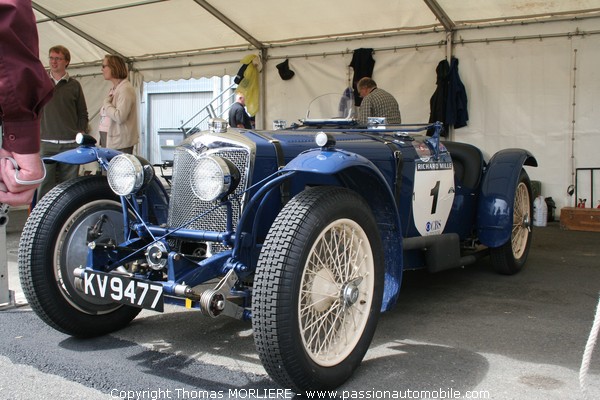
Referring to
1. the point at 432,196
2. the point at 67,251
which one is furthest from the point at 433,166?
the point at 67,251

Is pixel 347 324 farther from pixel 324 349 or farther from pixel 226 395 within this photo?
pixel 226 395

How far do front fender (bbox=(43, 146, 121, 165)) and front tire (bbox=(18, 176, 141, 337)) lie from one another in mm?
109

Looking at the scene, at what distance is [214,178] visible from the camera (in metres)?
2.86

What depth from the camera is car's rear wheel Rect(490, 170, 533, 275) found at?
15.9 feet

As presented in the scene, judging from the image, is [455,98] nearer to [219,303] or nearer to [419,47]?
[419,47]

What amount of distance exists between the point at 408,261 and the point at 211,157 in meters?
1.67

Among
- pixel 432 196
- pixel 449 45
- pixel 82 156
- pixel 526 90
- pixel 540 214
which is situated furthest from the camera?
pixel 449 45

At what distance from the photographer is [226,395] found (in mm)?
2639

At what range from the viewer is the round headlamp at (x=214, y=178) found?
9.32 ft

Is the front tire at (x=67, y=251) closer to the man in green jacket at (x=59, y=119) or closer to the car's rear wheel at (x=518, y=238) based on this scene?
the man in green jacket at (x=59, y=119)

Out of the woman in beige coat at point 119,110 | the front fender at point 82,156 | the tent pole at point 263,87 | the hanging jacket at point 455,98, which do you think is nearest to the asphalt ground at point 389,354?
the front fender at point 82,156

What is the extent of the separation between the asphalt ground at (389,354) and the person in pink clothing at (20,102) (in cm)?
131

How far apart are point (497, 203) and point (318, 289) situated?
2.44 meters

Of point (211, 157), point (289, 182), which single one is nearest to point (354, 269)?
point (289, 182)
